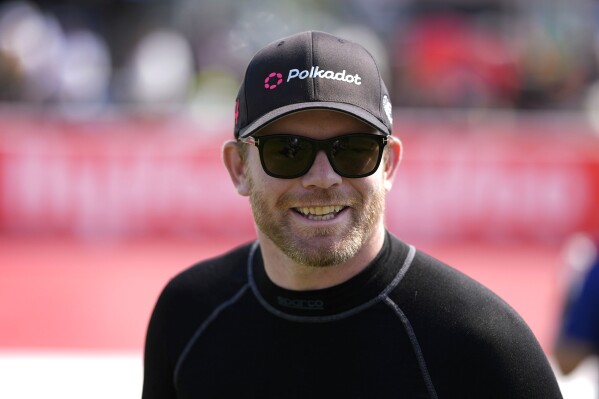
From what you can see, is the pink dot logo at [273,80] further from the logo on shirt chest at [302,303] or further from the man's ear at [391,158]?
the logo on shirt chest at [302,303]

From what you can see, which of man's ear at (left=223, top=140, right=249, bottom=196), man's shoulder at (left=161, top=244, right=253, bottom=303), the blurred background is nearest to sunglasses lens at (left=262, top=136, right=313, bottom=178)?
man's ear at (left=223, top=140, right=249, bottom=196)

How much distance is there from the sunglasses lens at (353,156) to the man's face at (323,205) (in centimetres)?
2

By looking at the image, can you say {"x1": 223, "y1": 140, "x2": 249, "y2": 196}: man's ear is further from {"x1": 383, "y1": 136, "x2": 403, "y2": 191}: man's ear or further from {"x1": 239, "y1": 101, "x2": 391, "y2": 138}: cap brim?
{"x1": 383, "y1": 136, "x2": 403, "y2": 191}: man's ear

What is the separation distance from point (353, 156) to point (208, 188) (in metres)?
9.60

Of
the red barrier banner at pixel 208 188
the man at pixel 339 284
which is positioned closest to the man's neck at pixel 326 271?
the man at pixel 339 284

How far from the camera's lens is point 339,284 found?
2.55m

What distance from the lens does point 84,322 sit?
28.7 ft

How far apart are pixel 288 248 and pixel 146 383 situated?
27.4 inches

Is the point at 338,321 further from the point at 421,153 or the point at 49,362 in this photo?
the point at 421,153

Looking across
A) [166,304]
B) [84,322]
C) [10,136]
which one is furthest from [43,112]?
[166,304]

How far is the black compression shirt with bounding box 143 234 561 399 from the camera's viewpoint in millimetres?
2336

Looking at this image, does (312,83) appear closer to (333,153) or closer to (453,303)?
(333,153)

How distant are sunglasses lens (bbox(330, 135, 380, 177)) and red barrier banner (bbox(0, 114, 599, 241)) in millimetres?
9395

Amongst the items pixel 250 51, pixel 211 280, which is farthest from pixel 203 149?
pixel 211 280
